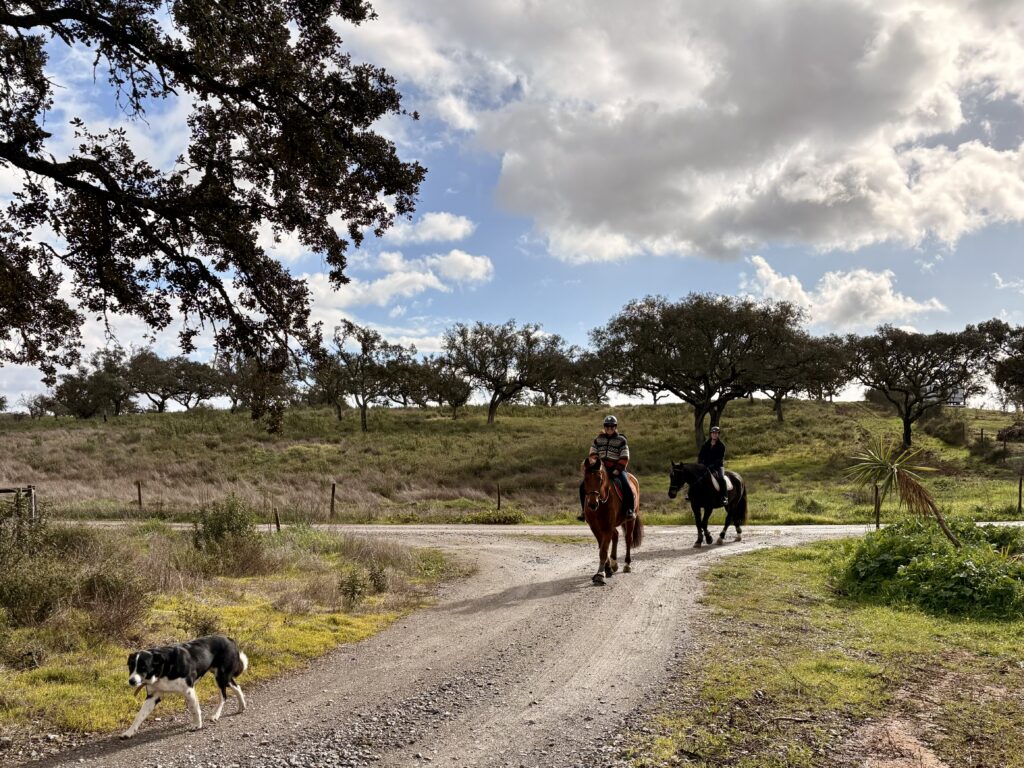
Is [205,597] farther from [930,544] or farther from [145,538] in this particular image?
[930,544]

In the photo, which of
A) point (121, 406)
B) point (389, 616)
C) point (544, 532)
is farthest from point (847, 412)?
point (121, 406)

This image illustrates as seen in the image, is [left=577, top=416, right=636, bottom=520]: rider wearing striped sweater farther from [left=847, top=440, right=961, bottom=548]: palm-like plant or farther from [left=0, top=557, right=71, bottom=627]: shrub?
[left=0, top=557, right=71, bottom=627]: shrub

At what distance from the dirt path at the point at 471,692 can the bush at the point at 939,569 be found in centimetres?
308

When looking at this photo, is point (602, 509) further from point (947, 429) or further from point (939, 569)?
point (947, 429)

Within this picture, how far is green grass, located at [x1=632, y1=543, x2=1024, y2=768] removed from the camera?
533 cm

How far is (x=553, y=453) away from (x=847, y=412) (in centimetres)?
3754

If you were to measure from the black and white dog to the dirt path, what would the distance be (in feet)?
0.68

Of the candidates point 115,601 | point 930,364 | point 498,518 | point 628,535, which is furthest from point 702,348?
point 115,601

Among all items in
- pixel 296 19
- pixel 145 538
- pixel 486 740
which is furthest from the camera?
pixel 145 538

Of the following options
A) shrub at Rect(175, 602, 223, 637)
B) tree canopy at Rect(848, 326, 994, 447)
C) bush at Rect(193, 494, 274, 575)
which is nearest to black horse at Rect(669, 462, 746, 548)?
bush at Rect(193, 494, 274, 575)

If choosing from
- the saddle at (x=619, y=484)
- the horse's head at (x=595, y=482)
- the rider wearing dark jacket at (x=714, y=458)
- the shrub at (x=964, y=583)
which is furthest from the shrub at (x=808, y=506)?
the horse's head at (x=595, y=482)

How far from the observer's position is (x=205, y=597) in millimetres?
9836

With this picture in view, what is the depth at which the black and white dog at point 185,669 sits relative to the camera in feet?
17.7

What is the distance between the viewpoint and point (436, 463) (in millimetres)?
40844
